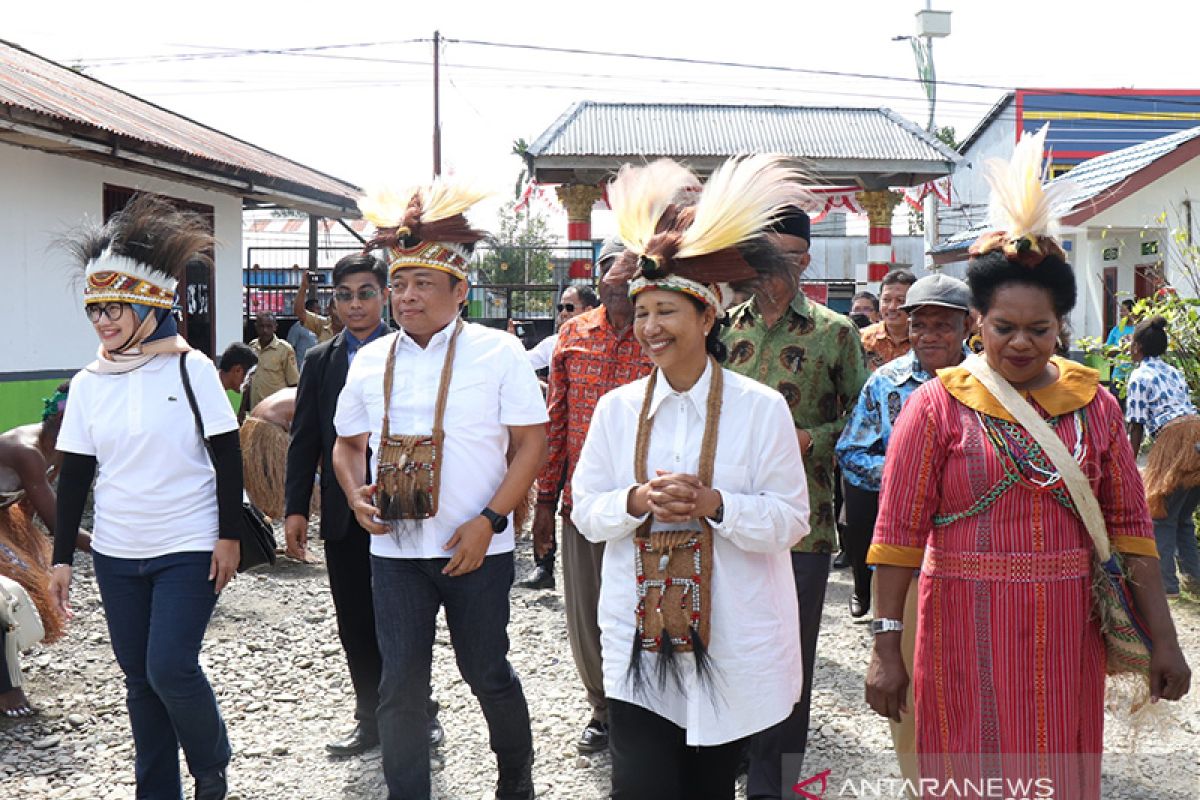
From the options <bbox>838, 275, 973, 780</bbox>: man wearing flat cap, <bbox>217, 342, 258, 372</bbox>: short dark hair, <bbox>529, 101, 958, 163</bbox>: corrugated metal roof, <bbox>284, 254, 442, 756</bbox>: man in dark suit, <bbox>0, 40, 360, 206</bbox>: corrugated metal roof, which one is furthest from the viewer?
<bbox>529, 101, 958, 163</bbox>: corrugated metal roof

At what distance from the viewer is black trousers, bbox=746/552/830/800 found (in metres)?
3.78

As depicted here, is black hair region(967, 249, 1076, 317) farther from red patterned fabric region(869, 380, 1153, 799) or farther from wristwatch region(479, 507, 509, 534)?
wristwatch region(479, 507, 509, 534)

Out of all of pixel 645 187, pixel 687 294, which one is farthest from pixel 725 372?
pixel 645 187

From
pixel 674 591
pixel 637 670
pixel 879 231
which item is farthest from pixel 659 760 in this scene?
pixel 879 231

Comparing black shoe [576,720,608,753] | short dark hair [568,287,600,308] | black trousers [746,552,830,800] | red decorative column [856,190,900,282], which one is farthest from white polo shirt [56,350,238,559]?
red decorative column [856,190,900,282]

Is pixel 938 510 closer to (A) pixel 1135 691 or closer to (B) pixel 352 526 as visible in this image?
(A) pixel 1135 691

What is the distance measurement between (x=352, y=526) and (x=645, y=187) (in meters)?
2.05

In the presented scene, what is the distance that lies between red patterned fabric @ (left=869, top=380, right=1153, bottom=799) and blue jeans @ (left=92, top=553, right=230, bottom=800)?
2.24 m

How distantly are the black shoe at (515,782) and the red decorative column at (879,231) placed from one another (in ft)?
51.4

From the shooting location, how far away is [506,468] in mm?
3836

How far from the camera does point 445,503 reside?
3664 millimetres

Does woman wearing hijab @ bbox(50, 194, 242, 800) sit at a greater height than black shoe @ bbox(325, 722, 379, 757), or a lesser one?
greater

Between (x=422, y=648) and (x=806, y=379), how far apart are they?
161 centimetres

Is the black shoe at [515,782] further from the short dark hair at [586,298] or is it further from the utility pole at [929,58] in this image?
the utility pole at [929,58]
